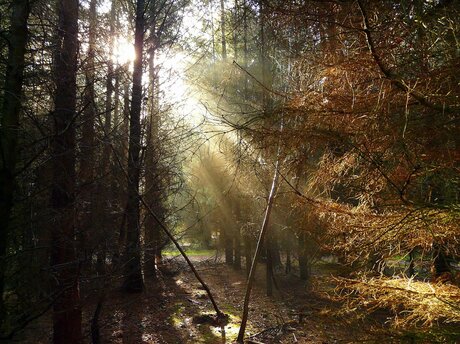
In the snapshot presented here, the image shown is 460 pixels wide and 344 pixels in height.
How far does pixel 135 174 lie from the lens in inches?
302

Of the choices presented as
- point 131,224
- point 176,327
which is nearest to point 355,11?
point 131,224

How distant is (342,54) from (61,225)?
174 inches

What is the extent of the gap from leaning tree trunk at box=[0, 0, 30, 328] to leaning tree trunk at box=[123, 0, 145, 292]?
2.37 m

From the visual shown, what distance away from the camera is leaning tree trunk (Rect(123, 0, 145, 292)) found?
22.0 feet

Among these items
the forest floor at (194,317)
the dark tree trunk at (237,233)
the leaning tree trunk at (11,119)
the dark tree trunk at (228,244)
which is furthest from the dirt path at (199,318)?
the dark tree trunk at (228,244)

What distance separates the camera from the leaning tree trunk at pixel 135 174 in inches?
264

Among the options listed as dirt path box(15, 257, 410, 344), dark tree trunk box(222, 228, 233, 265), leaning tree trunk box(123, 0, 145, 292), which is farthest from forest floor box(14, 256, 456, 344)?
dark tree trunk box(222, 228, 233, 265)

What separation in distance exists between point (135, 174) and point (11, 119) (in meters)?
4.70

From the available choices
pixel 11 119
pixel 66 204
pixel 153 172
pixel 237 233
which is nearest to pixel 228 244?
pixel 237 233

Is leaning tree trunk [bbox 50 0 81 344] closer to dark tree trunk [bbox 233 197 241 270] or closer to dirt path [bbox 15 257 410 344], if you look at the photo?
dirt path [bbox 15 257 410 344]

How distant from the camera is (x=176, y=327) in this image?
8.77m

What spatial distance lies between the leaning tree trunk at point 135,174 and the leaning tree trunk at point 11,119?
2.37 m

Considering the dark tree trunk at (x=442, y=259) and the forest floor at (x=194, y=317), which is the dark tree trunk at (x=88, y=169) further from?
the dark tree trunk at (x=442, y=259)

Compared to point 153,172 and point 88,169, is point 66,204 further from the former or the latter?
point 153,172
